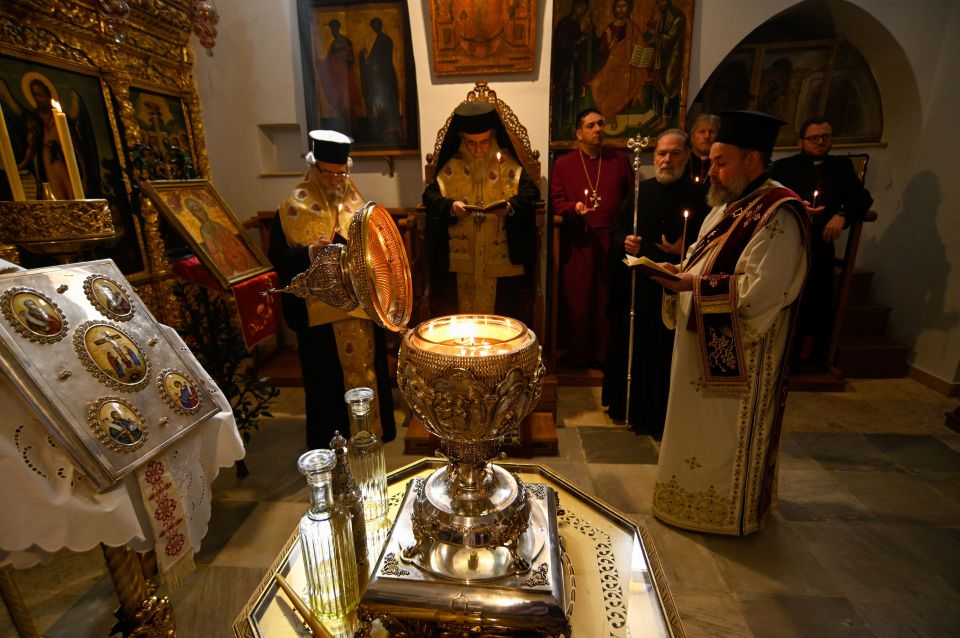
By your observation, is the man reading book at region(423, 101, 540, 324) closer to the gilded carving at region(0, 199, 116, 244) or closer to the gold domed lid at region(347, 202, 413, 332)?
the gold domed lid at region(347, 202, 413, 332)

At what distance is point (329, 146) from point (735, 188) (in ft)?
7.07

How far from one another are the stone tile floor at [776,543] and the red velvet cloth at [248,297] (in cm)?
103

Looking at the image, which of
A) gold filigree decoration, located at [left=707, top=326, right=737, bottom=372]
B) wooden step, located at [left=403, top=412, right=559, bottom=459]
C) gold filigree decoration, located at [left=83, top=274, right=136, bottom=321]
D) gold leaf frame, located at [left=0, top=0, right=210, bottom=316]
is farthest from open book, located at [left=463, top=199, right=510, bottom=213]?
gold leaf frame, located at [left=0, top=0, right=210, bottom=316]

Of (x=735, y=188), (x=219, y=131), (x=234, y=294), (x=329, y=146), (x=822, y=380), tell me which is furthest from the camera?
(x=219, y=131)

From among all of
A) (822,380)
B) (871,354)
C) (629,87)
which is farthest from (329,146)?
(871,354)

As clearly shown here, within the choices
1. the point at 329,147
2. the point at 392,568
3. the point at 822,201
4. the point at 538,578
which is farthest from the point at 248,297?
the point at 822,201

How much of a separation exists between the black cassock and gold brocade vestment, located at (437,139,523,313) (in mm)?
794

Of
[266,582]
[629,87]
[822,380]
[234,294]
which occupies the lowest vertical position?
[822,380]

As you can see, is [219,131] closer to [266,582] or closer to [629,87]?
[629,87]

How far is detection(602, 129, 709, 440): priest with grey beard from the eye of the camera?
10.0 ft

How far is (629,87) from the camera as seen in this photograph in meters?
4.31

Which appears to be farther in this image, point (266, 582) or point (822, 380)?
point (822, 380)

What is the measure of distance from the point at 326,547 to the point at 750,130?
7.28 feet

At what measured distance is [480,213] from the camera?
10.8 feet
